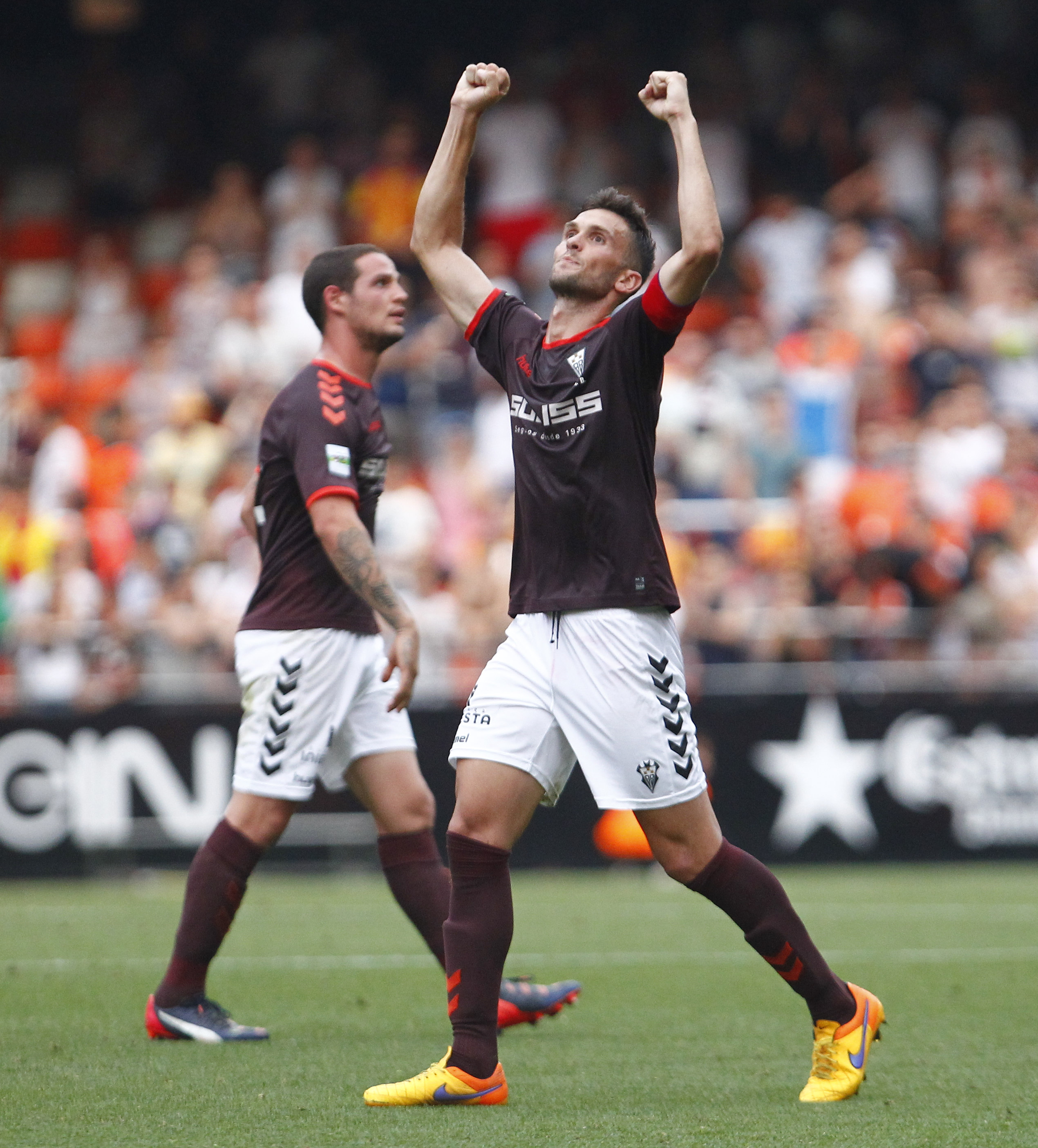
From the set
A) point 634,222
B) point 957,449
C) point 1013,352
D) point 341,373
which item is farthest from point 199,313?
point 634,222

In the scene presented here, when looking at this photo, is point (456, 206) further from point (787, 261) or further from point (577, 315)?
point (787, 261)

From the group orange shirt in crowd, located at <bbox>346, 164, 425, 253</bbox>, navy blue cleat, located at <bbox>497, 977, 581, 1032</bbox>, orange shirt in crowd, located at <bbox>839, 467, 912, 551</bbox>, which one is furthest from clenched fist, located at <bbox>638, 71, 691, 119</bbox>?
orange shirt in crowd, located at <bbox>346, 164, 425, 253</bbox>

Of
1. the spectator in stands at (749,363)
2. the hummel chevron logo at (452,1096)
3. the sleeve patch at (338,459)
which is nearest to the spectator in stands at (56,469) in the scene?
the spectator in stands at (749,363)

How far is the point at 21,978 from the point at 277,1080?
248 cm

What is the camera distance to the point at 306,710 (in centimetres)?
599

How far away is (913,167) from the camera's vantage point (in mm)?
17375

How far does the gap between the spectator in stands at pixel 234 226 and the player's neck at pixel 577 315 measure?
1221cm

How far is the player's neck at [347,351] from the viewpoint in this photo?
6254 mm

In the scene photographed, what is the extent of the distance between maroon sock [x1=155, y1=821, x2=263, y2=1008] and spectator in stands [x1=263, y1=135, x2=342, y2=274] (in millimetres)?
11233

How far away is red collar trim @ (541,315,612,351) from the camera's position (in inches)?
196

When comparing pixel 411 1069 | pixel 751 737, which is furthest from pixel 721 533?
pixel 411 1069

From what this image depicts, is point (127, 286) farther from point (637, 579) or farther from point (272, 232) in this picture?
point (637, 579)

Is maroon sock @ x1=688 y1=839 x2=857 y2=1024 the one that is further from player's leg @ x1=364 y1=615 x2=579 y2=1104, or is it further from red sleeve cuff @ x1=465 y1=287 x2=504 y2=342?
red sleeve cuff @ x1=465 y1=287 x2=504 y2=342

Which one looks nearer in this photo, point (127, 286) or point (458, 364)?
point (458, 364)
